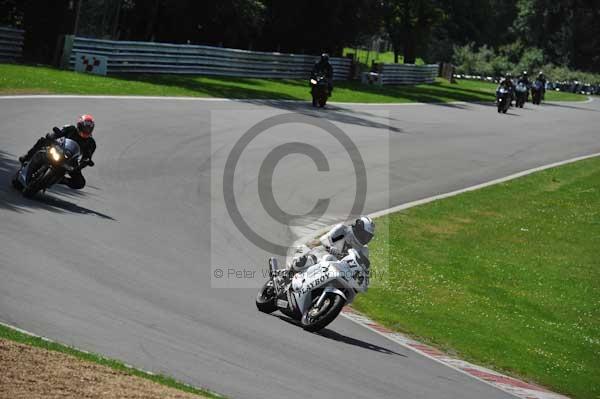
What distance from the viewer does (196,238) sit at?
16.2 meters

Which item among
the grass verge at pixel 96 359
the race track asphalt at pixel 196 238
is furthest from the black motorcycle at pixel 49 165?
the grass verge at pixel 96 359

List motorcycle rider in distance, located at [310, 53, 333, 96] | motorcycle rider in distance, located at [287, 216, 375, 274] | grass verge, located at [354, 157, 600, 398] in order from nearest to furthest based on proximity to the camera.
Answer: motorcycle rider in distance, located at [287, 216, 375, 274], grass verge, located at [354, 157, 600, 398], motorcycle rider in distance, located at [310, 53, 333, 96]

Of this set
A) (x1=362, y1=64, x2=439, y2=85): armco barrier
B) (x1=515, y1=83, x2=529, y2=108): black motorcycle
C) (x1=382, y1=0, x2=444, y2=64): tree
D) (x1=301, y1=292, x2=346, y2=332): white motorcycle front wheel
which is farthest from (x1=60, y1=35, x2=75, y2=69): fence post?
(x1=382, y1=0, x2=444, y2=64): tree

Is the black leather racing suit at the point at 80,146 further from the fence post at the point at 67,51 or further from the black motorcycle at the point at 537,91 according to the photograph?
the black motorcycle at the point at 537,91

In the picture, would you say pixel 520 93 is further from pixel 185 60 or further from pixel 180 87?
pixel 180 87

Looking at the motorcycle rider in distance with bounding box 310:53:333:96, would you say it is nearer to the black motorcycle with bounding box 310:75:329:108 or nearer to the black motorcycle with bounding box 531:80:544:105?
the black motorcycle with bounding box 310:75:329:108

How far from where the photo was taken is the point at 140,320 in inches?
407

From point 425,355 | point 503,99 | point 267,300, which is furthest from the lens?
point 503,99

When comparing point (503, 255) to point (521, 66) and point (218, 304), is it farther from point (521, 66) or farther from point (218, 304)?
point (521, 66)

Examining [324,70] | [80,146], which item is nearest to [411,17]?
[324,70]

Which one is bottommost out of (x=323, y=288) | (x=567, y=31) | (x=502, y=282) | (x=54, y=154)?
(x=502, y=282)

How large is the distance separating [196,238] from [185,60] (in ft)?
88.0

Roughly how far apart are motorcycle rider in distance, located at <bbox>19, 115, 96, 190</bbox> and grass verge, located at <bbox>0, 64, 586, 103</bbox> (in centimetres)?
1183

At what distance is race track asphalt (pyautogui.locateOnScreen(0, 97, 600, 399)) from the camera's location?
9.74 metres
